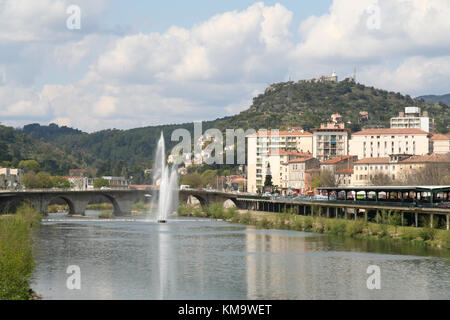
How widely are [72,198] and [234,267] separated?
96.8 metres

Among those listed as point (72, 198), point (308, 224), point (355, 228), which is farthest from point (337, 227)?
point (72, 198)

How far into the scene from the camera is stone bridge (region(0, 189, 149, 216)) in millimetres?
137075

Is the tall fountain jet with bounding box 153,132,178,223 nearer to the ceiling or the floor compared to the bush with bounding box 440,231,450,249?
nearer to the ceiling

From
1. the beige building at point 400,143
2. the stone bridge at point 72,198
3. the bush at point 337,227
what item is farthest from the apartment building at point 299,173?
the bush at point 337,227

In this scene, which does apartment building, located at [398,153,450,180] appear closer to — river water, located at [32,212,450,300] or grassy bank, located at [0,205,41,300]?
river water, located at [32,212,450,300]

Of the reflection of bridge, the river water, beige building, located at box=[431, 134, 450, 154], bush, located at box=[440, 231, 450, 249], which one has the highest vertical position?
beige building, located at box=[431, 134, 450, 154]

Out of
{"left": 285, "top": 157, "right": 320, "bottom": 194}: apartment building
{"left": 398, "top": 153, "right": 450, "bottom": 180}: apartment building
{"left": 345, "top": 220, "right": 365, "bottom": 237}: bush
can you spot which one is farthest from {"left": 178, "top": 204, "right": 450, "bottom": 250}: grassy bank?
{"left": 285, "top": 157, "right": 320, "bottom": 194}: apartment building

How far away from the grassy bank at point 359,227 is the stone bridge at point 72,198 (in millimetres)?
38196

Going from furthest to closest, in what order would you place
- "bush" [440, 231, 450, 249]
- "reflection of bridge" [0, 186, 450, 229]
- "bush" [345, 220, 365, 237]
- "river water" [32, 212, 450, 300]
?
"bush" [345, 220, 365, 237] → "reflection of bridge" [0, 186, 450, 229] → "bush" [440, 231, 450, 249] → "river water" [32, 212, 450, 300]

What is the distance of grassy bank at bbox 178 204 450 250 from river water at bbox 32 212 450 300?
8.77 feet

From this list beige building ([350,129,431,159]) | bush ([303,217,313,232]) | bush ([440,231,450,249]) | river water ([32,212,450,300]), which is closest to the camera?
river water ([32,212,450,300])

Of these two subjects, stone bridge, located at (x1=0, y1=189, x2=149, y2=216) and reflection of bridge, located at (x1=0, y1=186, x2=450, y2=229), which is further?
stone bridge, located at (x1=0, y1=189, x2=149, y2=216)
